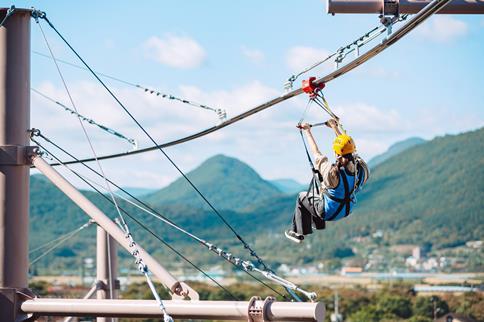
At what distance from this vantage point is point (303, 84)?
35.4 ft

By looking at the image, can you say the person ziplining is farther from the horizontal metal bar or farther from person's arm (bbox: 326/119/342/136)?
the horizontal metal bar

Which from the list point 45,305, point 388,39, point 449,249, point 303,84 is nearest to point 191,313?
point 45,305

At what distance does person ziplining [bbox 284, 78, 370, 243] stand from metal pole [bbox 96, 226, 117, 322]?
5.61 meters

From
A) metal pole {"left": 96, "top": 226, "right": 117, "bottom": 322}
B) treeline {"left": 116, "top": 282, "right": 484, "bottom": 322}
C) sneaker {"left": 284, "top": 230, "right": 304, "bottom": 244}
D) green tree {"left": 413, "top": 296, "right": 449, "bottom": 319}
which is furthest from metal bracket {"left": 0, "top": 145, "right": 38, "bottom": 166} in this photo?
green tree {"left": 413, "top": 296, "right": 449, "bottom": 319}

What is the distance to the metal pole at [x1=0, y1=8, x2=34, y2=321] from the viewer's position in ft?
39.1

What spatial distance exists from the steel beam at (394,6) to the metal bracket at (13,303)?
4.69m

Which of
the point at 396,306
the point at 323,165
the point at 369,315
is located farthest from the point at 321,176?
the point at 396,306

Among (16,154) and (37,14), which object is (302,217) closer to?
(16,154)

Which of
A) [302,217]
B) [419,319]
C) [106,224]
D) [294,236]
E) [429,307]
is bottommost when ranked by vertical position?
[294,236]

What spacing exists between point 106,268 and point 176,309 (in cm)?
620

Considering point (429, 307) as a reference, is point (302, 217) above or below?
below

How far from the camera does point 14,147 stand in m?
12.1

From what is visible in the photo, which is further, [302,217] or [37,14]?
[37,14]

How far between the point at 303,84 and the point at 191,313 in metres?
2.54
